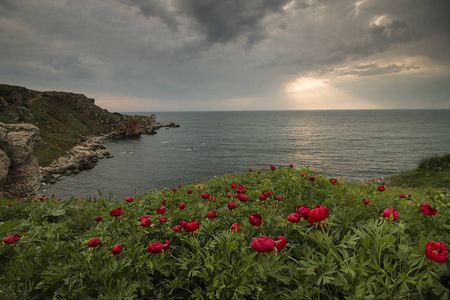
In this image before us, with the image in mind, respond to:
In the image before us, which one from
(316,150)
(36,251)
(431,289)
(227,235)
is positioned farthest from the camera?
(316,150)

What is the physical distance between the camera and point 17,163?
1180 centimetres

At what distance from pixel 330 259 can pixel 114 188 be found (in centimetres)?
2923

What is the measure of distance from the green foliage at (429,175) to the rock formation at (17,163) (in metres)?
28.0

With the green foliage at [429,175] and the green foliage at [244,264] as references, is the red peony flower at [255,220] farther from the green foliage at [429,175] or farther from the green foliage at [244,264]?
the green foliage at [429,175]

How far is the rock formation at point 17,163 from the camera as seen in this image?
36.7ft

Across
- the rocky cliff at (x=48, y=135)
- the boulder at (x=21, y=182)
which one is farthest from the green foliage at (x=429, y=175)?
the rocky cliff at (x=48, y=135)

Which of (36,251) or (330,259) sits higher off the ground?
(330,259)

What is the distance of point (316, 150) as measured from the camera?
1922 inches

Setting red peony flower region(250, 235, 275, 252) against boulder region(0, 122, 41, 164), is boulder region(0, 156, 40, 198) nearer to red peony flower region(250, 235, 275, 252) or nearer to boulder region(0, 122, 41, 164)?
boulder region(0, 122, 41, 164)

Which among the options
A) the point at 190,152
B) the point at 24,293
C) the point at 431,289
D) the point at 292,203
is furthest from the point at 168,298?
the point at 190,152

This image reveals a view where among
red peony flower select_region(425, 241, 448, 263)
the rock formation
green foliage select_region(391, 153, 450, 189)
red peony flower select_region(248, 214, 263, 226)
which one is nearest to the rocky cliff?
the rock formation

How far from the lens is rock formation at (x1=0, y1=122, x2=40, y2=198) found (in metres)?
11.2

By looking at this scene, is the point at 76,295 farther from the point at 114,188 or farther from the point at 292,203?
the point at 114,188

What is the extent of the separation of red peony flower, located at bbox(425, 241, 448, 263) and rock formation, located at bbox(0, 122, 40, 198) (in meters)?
15.9
